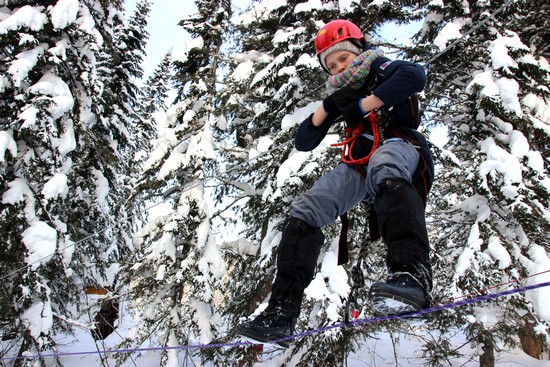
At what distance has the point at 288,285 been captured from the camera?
275 cm

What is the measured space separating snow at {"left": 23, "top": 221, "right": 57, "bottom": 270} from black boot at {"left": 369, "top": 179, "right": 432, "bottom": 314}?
7.41 meters

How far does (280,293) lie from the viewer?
2742 millimetres

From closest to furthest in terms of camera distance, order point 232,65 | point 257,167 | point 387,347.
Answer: point 257,167 → point 232,65 → point 387,347

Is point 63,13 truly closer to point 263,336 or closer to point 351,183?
point 351,183

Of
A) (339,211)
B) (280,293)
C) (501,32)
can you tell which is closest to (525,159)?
(501,32)

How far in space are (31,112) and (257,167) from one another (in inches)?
185

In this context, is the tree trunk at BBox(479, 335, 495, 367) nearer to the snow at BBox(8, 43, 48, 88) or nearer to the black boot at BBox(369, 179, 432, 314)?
the black boot at BBox(369, 179, 432, 314)

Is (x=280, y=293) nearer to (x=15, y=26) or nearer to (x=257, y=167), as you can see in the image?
(x=257, y=167)

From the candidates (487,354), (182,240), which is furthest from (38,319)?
(487,354)

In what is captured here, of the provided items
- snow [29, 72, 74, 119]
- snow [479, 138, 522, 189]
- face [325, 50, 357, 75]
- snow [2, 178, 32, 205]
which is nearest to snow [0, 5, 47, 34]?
snow [29, 72, 74, 119]

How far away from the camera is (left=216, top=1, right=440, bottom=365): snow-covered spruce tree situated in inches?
283

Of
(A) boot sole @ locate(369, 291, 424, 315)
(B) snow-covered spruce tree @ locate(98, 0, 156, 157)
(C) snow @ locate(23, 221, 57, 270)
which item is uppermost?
(B) snow-covered spruce tree @ locate(98, 0, 156, 157)

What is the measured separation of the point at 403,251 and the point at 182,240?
801cm

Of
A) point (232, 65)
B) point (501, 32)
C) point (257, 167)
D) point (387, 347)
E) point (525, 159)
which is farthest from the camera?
point (387, 347)
